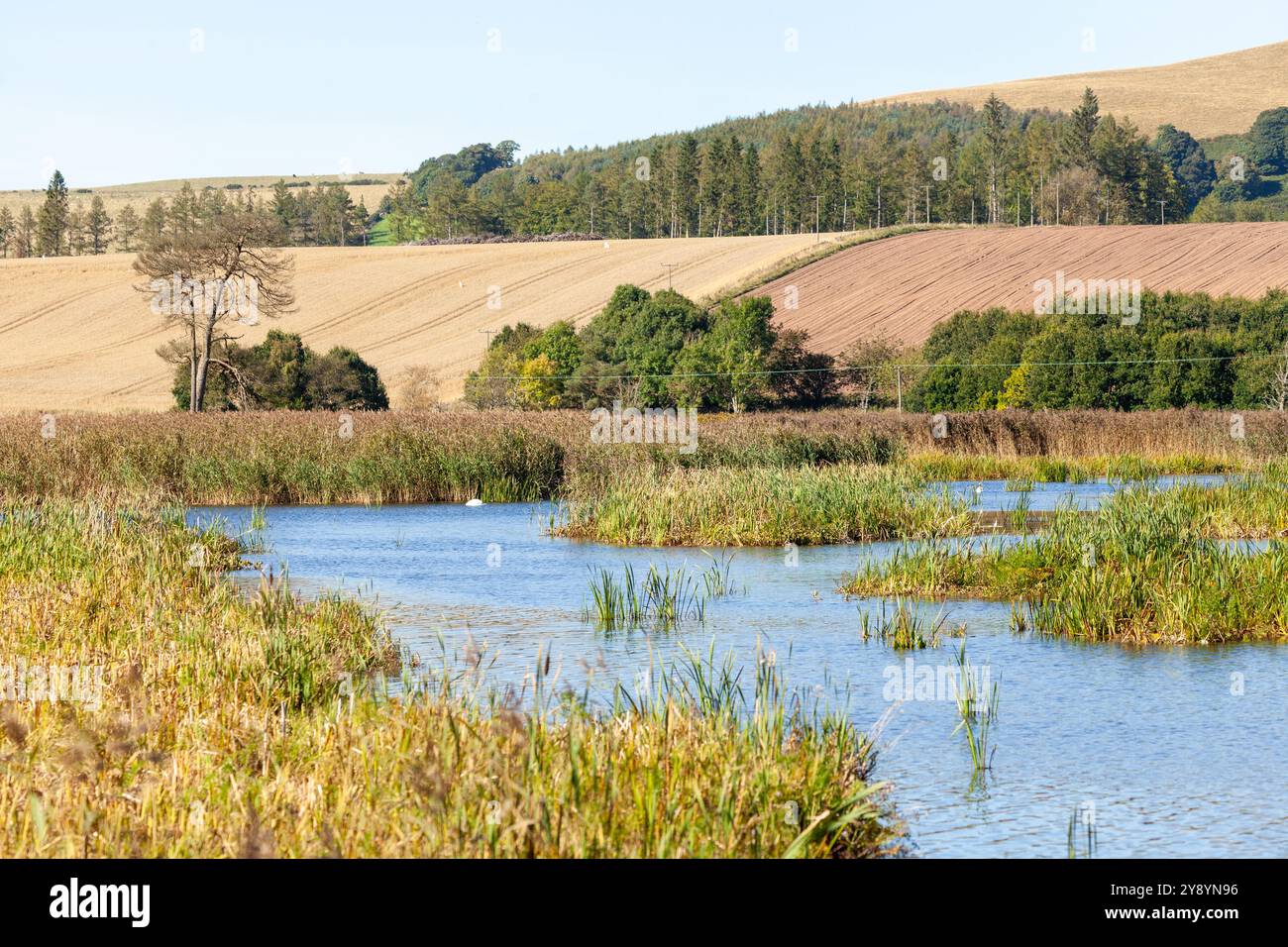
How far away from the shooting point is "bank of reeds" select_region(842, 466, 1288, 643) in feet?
49.1

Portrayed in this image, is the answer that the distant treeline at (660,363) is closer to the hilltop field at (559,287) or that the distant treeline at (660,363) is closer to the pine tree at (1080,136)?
the hilltop field at (559,287)

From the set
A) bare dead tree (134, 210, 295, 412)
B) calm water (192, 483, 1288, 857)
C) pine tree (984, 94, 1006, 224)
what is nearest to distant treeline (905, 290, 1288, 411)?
bare dead tree (134, 210, 295, 412)

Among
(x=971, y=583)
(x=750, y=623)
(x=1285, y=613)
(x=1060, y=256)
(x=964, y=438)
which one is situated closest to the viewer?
(x=1285, y=613)

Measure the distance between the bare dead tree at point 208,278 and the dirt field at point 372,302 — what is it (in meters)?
14.0

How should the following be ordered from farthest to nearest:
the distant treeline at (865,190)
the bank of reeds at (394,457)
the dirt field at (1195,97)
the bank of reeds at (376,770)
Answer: the dirt field at (1195,97) < the distant treeline at (865,190) < the bank of reeds at (394,457) < the bank of reeds at (376,770)

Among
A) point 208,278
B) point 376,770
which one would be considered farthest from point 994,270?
point 376,770

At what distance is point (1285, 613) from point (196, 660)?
1006cm

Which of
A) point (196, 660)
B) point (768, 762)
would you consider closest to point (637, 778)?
point (768, 762)

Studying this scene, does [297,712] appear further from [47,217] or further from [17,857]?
[47,217]

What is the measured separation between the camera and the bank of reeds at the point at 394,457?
99.7 ft

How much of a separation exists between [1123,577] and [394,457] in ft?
62.1

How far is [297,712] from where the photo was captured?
34.6 feet

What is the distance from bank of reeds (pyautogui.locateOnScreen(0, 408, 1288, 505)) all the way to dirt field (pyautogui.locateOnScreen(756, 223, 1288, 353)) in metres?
34.9

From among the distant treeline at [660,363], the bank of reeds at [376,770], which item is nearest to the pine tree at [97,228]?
the distant treeline at [660,363]
